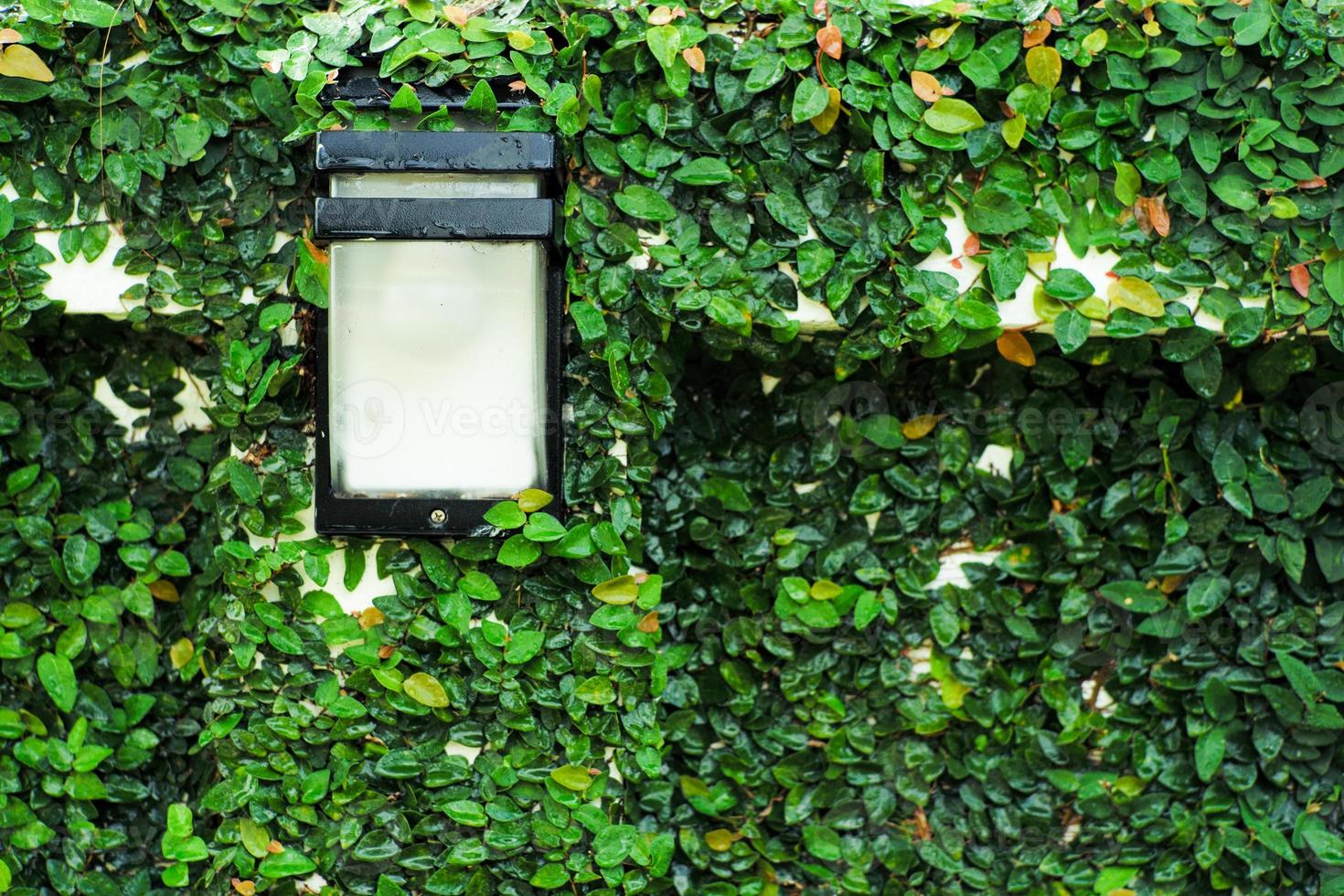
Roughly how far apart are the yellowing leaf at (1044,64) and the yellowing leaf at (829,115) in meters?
0.25

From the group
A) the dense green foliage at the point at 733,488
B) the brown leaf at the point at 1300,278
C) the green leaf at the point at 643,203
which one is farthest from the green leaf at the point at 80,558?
the brown leaf at the point at 1300,278

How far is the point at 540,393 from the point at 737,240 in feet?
1.05

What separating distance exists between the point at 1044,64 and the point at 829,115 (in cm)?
28

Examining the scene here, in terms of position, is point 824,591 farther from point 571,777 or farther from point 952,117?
point 952,117

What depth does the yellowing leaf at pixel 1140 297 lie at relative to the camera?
1283 mm

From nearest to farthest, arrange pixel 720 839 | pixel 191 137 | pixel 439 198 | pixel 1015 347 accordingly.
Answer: pixel 439 198 < pixel 191 137 < pixel 1015 347 < pixel 720 839

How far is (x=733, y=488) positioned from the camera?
4.72 feet

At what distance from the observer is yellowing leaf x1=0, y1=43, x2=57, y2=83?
1231 millimetres

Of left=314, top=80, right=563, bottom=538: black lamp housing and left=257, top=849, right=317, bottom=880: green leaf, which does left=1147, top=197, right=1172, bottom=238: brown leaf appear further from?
left=257, top=849, right=317, bottom=880: green leaf

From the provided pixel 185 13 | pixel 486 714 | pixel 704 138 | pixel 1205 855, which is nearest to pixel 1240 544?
pixel 1205 855

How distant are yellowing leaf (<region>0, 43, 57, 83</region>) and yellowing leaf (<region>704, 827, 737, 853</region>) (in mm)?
1355

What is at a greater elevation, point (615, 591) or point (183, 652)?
point (615, 591)

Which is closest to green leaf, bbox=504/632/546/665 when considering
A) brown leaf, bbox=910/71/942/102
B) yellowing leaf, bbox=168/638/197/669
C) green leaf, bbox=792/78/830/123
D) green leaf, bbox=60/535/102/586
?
yellowing leaf, bbox=168/638/197/669

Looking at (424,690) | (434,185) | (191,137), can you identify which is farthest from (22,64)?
(424,690)
